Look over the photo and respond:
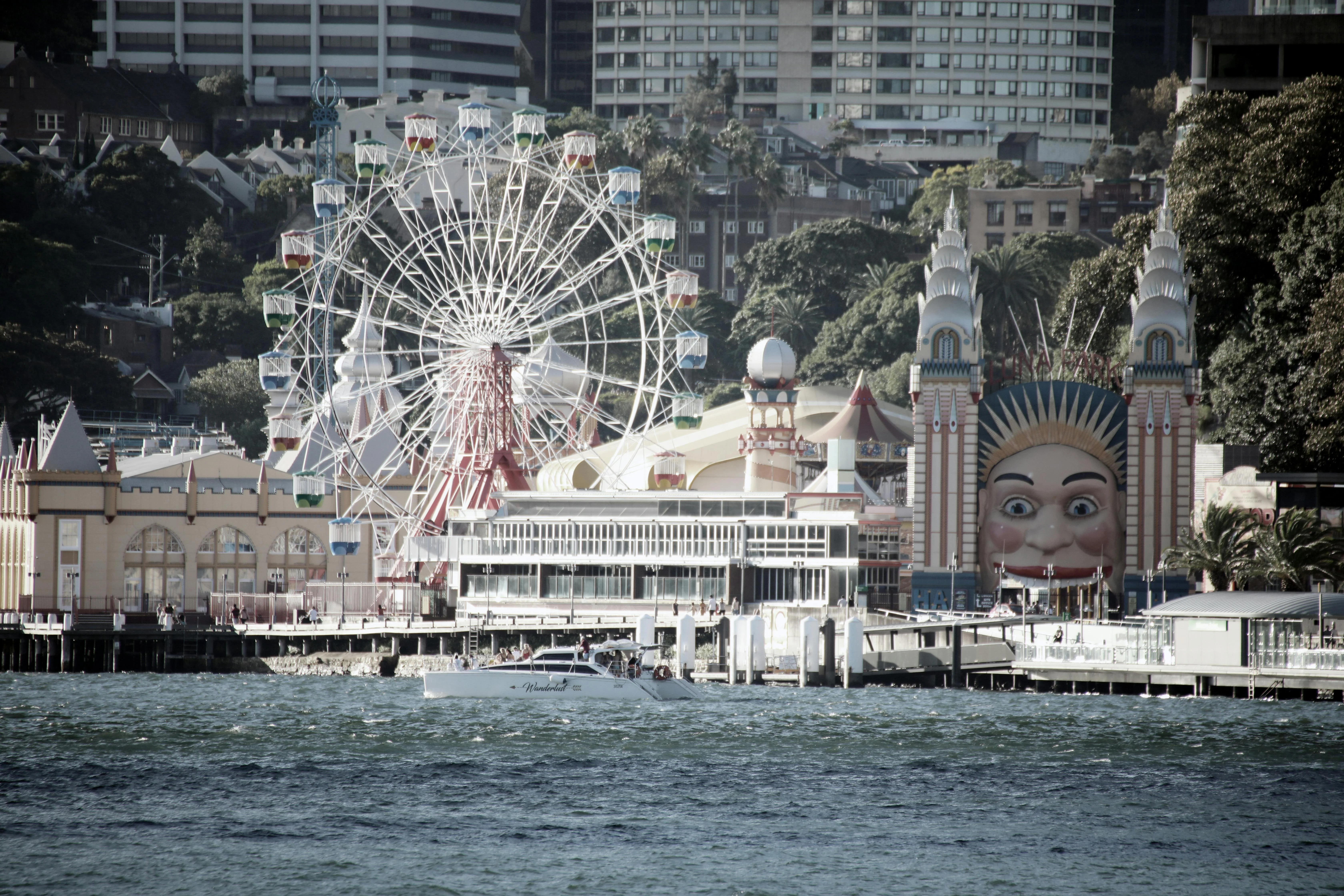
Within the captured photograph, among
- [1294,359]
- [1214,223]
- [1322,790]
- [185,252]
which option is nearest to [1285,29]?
[1214,223]

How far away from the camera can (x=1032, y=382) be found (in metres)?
103

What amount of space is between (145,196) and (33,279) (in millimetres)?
24686

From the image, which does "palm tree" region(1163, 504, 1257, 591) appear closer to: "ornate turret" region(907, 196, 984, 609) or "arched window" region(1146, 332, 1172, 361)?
"arched window" region(1146, 332, 1172, 361)

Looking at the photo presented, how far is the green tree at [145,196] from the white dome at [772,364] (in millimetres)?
92701

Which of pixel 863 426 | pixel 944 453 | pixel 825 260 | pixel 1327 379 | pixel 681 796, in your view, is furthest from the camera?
pixel 825 260

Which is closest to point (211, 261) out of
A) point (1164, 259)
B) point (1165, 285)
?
point (1164, 259)

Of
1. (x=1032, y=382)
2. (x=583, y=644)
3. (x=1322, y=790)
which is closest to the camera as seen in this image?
(x=1322, y=790)

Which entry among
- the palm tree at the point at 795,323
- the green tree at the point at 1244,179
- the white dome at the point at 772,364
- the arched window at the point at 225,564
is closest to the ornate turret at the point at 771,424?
the white dome at the point at 772,364

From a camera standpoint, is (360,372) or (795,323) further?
(795,323)

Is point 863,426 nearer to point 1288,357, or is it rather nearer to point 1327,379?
point 1288,357

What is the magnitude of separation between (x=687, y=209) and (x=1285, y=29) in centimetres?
7116

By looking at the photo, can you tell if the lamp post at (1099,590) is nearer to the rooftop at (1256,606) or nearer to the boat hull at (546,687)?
the rooftop at (1256,606)

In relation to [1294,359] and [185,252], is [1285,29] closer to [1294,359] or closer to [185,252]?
[1294,359]

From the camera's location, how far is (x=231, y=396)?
17362 centimetres
